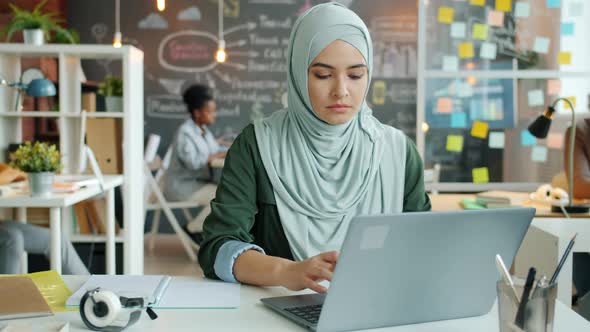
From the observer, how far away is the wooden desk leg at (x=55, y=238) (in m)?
2.92

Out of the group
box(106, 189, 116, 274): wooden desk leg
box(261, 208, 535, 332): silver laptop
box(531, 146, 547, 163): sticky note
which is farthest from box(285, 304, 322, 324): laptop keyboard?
box(531, 146, 547, 163): sticky note

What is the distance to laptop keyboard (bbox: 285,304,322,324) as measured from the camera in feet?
3.48

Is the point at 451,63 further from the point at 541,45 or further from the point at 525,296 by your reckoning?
the point at 525,296

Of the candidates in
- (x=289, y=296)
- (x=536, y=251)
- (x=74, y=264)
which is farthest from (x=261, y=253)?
(x=74, y=264)

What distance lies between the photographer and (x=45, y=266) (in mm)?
3672

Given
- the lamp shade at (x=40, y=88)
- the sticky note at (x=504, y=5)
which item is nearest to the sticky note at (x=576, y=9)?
the sticky note at (x=504, y=5)

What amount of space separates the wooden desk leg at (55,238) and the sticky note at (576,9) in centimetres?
365

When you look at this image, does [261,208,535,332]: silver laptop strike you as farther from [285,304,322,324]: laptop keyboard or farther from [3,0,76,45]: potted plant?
[3,0,76,45]: potted plant

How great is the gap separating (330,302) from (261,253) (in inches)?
15.1

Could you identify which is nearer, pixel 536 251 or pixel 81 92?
pixel 536 251

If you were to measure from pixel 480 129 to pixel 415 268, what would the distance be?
13.1 feet

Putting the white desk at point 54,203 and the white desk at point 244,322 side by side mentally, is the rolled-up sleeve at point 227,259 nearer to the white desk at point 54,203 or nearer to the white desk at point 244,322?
the white desk at point 244,322

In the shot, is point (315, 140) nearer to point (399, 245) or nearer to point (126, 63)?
point (399, 245)

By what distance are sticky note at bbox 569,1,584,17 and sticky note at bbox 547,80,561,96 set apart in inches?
18.7
